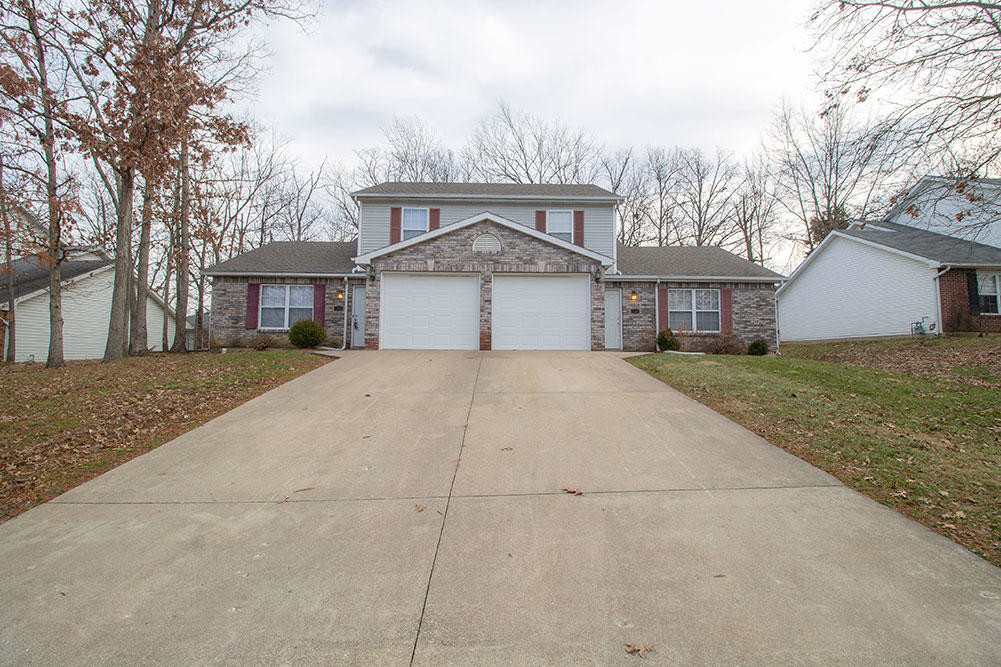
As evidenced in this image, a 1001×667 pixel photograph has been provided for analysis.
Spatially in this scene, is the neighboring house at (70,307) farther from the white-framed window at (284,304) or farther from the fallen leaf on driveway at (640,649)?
the fallen leaf on driveway at (640,649)

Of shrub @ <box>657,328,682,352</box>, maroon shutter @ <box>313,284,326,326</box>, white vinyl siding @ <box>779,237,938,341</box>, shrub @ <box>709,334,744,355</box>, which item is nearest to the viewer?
shrub @ <box>709,334,744,355</box>

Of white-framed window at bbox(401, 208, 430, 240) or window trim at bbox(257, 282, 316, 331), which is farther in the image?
white-framed window at bbox(401, 208, 430, 240)

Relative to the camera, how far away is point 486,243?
551 inches

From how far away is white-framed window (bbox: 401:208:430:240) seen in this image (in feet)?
55.3

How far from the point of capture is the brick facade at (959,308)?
50.2ft

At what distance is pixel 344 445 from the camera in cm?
562

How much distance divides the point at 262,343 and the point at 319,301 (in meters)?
2.53

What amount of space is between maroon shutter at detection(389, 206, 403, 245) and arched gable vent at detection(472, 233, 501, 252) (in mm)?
4018

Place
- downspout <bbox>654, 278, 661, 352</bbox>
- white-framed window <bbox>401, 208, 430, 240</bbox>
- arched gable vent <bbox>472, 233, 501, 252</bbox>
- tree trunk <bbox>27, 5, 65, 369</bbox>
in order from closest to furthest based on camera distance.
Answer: tree trunk <bbox>27, 5, 65, 369</bbox> < arched gable vent <bbox>472, 233, 501, 252</bbox> < downspout <bbox>654, 278, 661, 352</bbox> < white-framed window <bbox>401, 208, 430, 240</bbox>

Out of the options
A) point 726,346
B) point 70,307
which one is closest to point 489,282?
point 726,346

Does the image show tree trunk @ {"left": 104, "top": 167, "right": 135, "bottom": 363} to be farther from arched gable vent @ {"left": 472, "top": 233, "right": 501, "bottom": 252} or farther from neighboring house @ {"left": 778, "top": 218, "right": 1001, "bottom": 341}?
neighboring house @ {"left": 778, "top": 218, "right": 1001, "bottom": 341}

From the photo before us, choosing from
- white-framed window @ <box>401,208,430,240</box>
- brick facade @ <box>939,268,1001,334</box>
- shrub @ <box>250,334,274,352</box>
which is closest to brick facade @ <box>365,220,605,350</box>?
white-framed window @ <box>401,208,430,240</box>

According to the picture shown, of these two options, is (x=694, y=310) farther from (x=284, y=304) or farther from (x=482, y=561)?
(x=482, y=561)

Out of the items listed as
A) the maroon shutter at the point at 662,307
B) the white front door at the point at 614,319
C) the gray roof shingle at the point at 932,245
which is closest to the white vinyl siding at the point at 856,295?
the gray roof shingle at the point at 932,245
